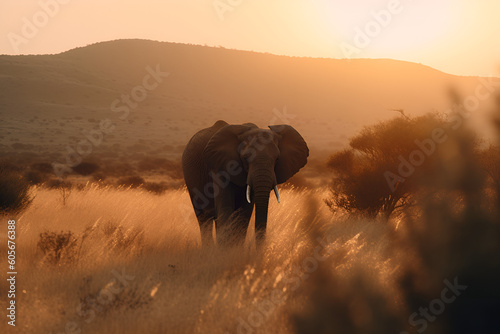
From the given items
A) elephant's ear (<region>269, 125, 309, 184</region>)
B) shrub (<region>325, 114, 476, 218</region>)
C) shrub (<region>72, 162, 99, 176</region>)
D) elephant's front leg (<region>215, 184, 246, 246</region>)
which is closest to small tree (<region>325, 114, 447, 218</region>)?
shrub (<region>325, 114, 476, 218</region>)

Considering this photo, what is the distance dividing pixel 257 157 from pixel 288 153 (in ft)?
3.37

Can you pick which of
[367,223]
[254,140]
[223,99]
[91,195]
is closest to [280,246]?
[254,140]

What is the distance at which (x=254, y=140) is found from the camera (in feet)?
31.4

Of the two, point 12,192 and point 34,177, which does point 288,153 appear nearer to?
point 12,192

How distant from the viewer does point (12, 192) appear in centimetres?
1227

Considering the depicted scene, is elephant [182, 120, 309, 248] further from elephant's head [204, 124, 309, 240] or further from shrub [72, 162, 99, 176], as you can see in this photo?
shrub [72, 162, 99, 176]

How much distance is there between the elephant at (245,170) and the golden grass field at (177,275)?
0.51 meters

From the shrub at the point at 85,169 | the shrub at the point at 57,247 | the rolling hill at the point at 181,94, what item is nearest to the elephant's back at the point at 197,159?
the shrub at the point at 57,247

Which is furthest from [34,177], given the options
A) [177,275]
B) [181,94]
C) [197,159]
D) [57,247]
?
[181,94]

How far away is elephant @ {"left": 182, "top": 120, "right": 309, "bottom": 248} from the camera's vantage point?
918cm

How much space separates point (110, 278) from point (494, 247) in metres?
5.14

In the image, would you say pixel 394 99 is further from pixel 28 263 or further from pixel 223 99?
pixel 28 263

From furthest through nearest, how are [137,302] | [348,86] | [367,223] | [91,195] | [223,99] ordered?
[348,86] < [223,99] < [91,195] < [367,223] < [137,302]

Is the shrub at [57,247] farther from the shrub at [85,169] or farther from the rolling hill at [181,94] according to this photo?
the rolling hill at [181,94]
